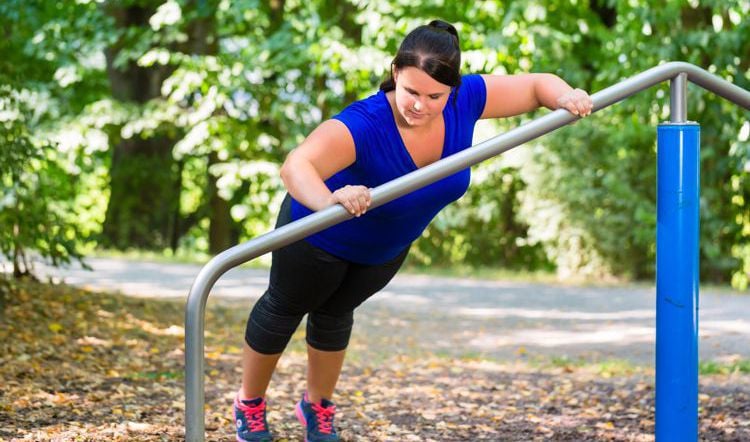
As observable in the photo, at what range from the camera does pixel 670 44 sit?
9414 mm

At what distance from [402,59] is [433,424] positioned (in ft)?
5.93

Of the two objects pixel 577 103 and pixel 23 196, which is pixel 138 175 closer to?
pixel 23 196

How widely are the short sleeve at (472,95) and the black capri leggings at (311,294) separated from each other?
0.48 metres

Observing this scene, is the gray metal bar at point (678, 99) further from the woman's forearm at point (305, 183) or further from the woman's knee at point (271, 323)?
the woman's knee at point (271, 323)

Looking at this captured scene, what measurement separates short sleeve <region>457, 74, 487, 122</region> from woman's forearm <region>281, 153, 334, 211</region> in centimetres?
56

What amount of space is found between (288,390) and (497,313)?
3.91 m

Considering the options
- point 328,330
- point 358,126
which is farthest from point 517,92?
point 328,330

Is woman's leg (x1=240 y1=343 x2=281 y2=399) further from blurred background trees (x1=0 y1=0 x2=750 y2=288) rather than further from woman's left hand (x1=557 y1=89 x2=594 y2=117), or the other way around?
blurred background trees (x1=0 y1=0 x2=750 y2=288)

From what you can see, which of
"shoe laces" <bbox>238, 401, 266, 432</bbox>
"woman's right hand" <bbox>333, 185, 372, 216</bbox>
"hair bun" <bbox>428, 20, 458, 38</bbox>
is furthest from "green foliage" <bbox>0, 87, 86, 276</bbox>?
"woman's right hand" <bbox>333, 185, 372, 216</bbox>

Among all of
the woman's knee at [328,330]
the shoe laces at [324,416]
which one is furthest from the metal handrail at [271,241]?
the shoe laces at [324,416]

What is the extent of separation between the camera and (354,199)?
251 centimetres

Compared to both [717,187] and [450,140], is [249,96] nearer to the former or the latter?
[717,187]

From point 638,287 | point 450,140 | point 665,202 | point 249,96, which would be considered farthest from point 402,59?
point 249,96

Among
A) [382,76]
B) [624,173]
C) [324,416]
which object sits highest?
[382,76]
